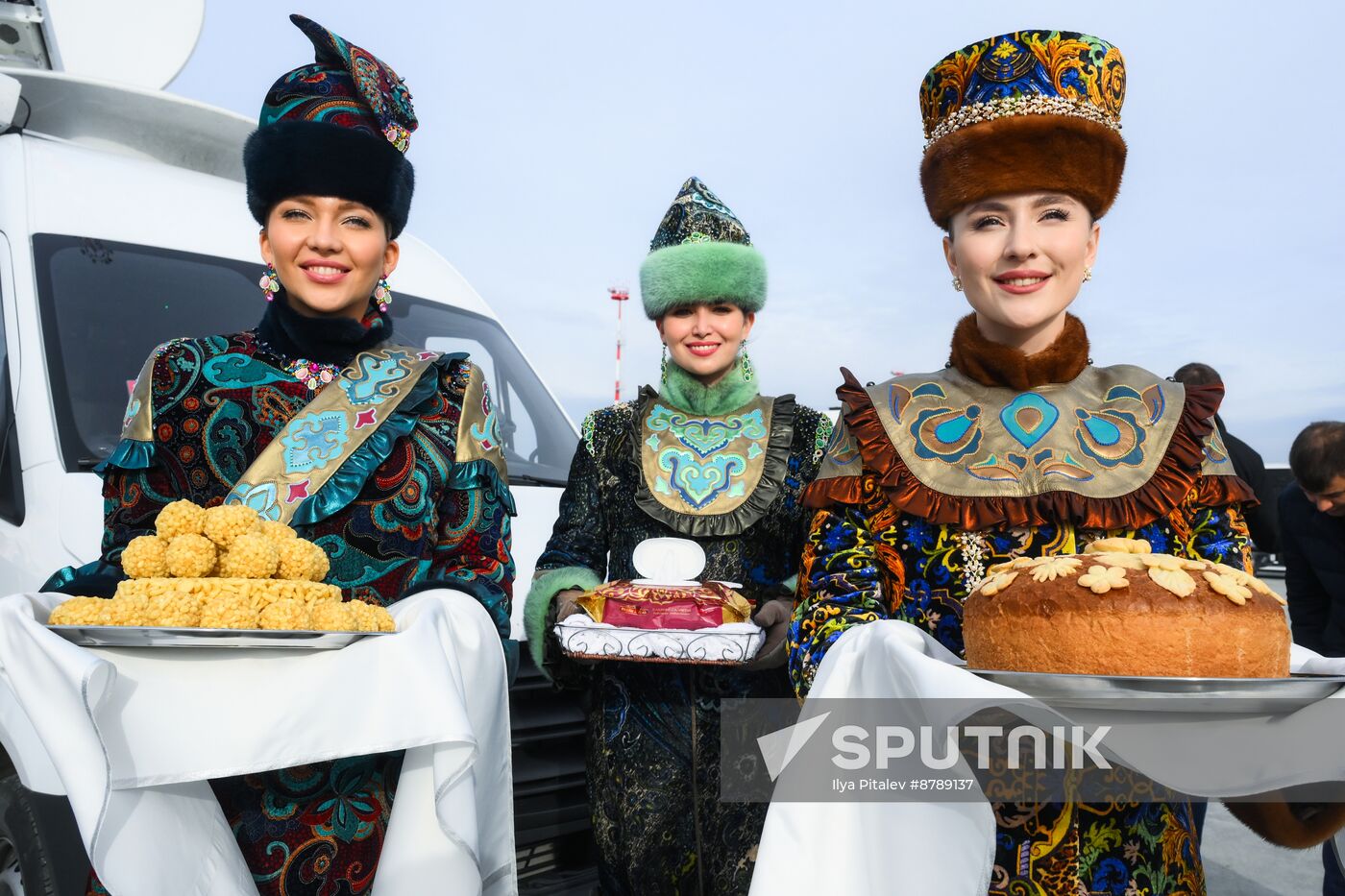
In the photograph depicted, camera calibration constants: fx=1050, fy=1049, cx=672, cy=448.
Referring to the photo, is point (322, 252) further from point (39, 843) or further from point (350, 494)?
point (39, 843)

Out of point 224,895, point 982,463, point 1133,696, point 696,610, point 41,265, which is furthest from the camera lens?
point 41,265

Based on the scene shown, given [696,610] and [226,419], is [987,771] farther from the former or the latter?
[226,419]

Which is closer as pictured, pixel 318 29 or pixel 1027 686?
pixel 1027 686

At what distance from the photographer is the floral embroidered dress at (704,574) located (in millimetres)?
2801

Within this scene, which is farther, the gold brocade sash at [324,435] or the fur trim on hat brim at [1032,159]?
the gold brocade sash at [324,435]

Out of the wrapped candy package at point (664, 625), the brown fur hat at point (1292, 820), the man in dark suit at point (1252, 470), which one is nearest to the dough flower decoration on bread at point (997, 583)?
the brown fur hat at point (1292, 820)

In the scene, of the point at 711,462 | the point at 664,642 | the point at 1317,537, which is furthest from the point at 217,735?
the point at 1317,537

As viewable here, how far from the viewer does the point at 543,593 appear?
2.89 m

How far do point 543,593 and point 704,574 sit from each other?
45 cm

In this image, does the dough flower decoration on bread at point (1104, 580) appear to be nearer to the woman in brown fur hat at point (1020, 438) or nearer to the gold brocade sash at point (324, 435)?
the woman in brown fur hat at point (1020, 438)

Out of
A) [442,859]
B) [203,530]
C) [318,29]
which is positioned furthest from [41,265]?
[442,859]

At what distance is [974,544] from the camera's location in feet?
6.37

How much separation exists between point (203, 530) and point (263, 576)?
0.52 feet

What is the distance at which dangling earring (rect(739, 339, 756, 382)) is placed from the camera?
10.8 ft
